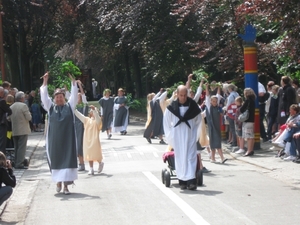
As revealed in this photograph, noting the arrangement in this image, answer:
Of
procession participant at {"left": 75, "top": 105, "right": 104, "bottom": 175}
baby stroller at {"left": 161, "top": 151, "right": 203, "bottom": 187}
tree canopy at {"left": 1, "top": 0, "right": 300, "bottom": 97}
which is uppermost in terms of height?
tree canopy at {"left": 1, "top": 0, "right": 300, "bottom": 97}

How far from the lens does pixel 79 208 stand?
10.5 metres

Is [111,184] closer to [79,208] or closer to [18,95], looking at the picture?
[79,208]

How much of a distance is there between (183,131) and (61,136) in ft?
7.19

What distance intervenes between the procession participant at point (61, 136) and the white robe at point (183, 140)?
1.74 metres

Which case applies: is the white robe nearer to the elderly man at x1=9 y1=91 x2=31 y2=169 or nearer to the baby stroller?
the baby stroller

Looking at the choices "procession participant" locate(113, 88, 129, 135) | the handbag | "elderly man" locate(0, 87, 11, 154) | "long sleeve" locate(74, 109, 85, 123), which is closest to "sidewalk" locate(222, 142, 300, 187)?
the handbag

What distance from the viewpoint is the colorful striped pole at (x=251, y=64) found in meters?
18.4

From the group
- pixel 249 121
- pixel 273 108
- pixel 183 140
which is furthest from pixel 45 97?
pixel 273 108

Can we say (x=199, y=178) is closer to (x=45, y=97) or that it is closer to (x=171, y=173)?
(x=171, y=173)

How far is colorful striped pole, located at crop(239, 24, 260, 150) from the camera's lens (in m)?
18.4

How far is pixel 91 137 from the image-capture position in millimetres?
14734

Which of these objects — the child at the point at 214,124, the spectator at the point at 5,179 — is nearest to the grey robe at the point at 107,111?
the child at the point at 214,124

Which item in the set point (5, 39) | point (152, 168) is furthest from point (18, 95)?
point (5, 39)

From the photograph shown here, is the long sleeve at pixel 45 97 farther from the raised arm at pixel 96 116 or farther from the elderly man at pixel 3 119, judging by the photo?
the elderly man at pixel 3 119
